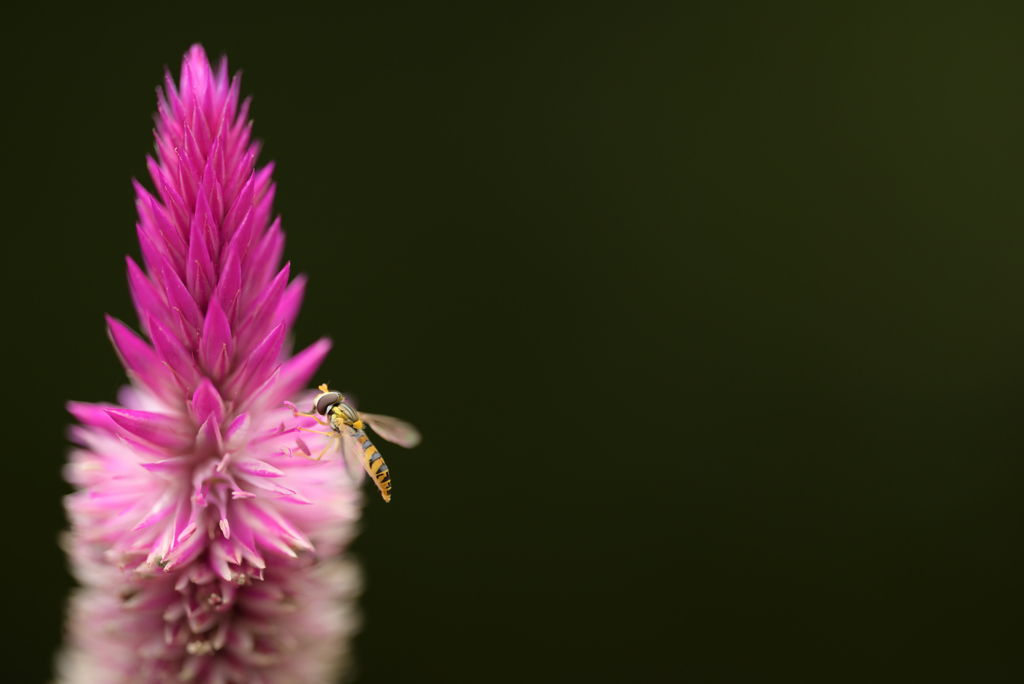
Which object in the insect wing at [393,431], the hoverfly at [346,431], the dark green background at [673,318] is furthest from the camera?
the dark green background at [673,318]

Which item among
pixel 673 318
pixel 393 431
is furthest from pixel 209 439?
pixel 673 318

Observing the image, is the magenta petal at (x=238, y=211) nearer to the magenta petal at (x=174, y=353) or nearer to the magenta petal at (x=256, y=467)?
the magenta petal at (x=174, y=353)

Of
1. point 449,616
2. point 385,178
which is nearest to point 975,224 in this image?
point 385,178

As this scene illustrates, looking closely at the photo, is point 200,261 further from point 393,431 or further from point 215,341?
point 393,431

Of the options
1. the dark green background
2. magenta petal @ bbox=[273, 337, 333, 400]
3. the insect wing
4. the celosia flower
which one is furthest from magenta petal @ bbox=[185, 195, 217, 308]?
the dark green background

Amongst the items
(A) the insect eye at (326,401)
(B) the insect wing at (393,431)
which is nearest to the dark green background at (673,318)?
(B) the insect wing at (393,431)

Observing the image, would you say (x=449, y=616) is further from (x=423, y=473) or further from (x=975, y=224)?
(x=975, y=224)

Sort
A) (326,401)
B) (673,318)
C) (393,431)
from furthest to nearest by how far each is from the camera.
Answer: (673,318)
(393,431)
(326,401)
